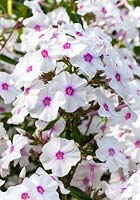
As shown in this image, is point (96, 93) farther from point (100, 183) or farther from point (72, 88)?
point (100, 183)

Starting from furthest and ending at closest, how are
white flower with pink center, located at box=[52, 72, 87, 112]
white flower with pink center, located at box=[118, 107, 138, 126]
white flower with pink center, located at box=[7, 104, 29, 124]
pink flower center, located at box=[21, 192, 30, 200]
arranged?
white flower with pink center, located at box=[118, 107, 138, 126]
white flower with pink center, located at box=[7, 104, 29, 124]
white flower with pink center, located at box=[52, 72, 87, 112]
pink flower center, located at box=[21, 192, 30, 200]

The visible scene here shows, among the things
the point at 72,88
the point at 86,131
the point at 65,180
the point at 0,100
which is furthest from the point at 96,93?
the point at 0,100

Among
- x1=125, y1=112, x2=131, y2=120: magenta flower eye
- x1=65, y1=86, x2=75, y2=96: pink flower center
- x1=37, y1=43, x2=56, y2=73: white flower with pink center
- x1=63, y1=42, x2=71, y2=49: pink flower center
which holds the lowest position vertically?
x1=125, y1=112, x2=131, y2=120: magenta flower eye

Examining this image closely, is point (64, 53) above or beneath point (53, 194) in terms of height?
above

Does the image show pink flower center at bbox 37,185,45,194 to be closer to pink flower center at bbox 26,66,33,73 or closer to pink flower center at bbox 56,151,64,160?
pink flower center at bbox 56,151,64,160

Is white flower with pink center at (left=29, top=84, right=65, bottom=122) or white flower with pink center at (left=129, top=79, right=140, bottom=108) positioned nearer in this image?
white flower with pink center at (left=29, top=84, right=65, bottom=122)

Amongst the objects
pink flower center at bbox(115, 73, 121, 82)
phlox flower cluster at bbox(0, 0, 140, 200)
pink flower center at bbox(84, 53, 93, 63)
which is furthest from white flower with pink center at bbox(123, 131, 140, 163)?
pink flower center at bbox(84, 53, 93, 63)

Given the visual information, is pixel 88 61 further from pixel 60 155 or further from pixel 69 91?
pixel 60 155
